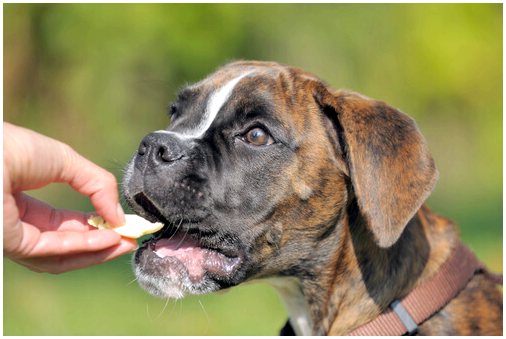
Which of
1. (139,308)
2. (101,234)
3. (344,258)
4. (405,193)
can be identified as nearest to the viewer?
(101,234)

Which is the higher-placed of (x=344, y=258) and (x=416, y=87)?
(x=344, y=258)

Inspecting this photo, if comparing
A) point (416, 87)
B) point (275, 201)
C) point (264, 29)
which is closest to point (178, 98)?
point (275, 201)

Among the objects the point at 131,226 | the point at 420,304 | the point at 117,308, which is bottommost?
the point at 117,308

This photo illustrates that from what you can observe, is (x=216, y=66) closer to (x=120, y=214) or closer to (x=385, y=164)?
(x=385, y=164)

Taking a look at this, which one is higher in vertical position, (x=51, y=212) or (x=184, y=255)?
(x=51, y=212)

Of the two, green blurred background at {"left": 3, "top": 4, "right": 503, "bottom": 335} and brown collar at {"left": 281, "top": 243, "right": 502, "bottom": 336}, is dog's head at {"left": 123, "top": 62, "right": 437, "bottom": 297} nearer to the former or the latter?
brown collar at {"left": 281, "top": 243, "right": 502, "bottom": 336}

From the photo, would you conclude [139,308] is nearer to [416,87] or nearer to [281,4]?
[281,4]

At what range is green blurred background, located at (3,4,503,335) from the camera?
351 inches

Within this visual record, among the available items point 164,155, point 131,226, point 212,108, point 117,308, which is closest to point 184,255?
point 131,226

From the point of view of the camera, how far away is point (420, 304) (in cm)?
392

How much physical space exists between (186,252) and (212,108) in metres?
0.78

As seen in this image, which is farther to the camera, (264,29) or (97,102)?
(264,29)

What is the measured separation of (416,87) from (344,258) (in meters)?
14.0

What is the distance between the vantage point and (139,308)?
24.2 feet
